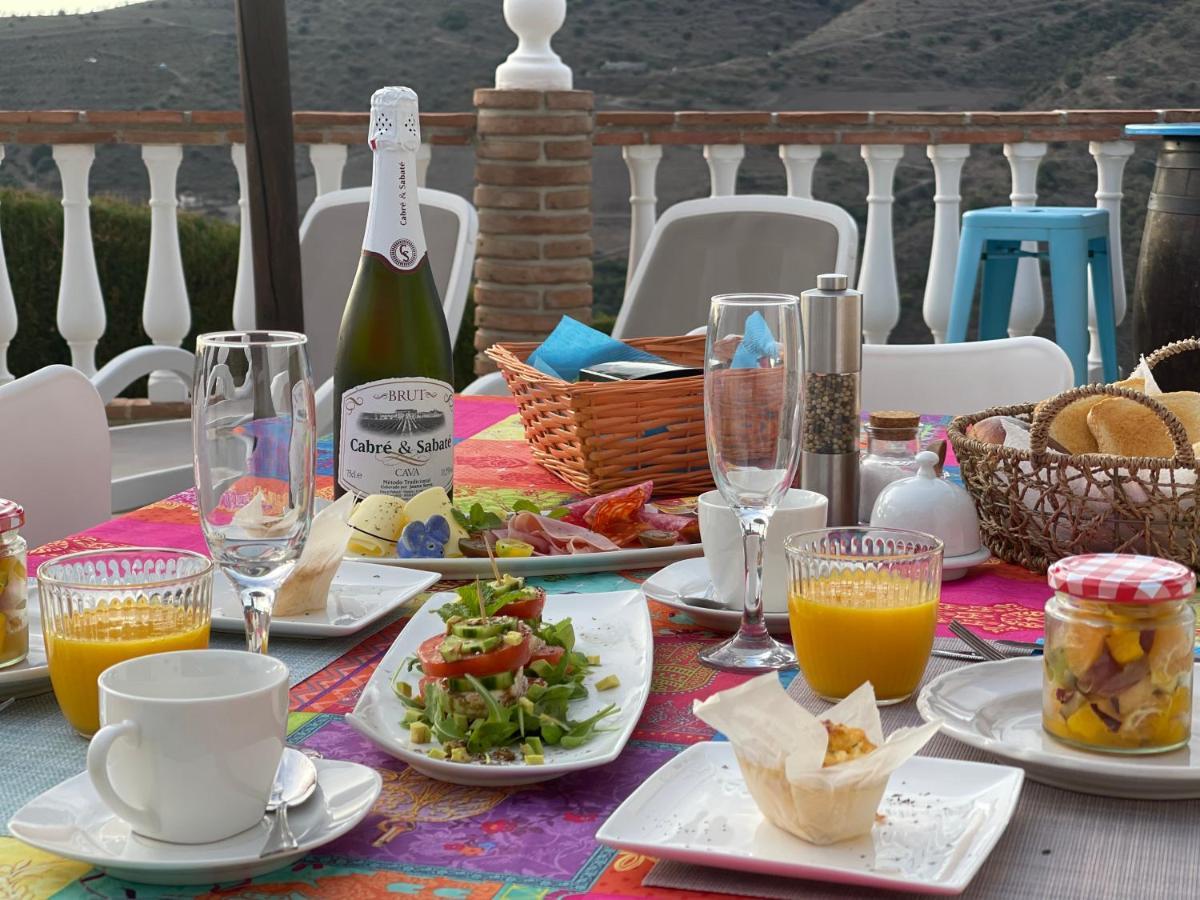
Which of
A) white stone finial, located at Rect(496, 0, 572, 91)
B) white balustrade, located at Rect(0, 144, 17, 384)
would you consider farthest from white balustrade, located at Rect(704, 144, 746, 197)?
white balustrade, located at Rect(0, 144, 17, 384)

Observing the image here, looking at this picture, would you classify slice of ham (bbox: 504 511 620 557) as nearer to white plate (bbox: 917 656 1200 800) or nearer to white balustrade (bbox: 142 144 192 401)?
white plate (bbox: 917 656 1200 800)

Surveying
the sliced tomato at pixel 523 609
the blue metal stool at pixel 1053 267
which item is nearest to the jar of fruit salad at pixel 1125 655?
the sliced tomato at pixel 523 609

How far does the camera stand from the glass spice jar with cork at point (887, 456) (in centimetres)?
118

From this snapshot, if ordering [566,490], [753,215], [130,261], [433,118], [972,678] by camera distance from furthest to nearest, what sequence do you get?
1. [130,261]
2. [433,118]
3. [753,215]
4. [566,490]
5. [972,678]

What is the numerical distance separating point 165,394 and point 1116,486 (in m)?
3.86

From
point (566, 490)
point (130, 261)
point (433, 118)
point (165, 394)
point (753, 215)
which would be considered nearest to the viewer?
point (566, 490)

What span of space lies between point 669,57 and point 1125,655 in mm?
9540

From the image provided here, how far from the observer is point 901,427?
1.19 meters

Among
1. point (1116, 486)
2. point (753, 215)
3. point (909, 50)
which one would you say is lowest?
point (1116, 486)

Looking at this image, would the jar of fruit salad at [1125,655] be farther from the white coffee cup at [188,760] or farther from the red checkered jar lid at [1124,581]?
the white coffee cup at [188,760]

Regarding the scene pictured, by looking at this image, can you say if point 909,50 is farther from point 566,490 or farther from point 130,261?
point 566,490

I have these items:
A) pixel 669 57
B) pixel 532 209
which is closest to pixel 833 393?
pixel 532 209

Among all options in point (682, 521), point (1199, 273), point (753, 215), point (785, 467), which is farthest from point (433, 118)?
point (785, 467)

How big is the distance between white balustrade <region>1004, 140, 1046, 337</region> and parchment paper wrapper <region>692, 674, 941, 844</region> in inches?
142
